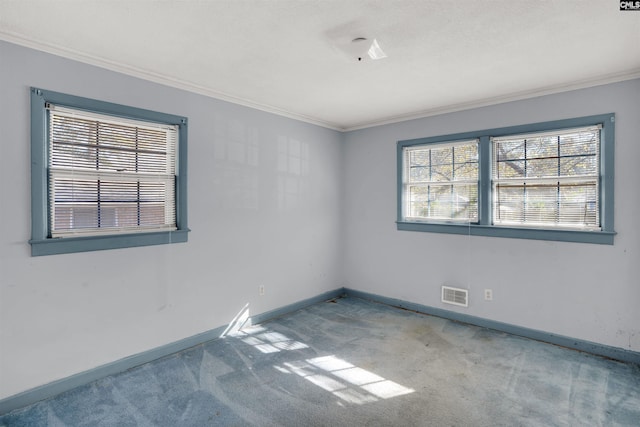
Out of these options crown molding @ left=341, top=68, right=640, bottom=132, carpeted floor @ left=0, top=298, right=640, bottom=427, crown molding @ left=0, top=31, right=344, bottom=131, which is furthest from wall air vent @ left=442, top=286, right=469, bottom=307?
crown molding @ left=0, top=31, right=344, bottom=131

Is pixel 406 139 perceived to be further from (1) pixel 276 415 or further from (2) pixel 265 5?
(1) pixel 276 415

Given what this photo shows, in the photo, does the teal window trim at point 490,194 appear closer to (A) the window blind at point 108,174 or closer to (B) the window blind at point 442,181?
(B) the window blind at point 442,181

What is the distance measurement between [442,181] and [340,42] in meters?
2.41

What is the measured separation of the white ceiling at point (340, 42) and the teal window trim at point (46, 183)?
1.11 ft

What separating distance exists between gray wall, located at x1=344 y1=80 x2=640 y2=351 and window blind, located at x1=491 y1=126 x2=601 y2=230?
183mm

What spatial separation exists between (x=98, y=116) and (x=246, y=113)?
4.82 feet

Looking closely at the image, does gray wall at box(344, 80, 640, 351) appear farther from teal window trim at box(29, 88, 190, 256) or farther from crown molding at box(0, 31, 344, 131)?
teal window trim at box(29, 88, 190, 256)

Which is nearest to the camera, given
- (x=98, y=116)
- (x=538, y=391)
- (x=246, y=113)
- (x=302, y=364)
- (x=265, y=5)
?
(x=265, y=5)

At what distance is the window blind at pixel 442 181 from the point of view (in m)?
3.92

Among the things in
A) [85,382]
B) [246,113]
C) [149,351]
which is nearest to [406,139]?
[246,113]

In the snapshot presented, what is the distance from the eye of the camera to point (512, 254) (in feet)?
11.8

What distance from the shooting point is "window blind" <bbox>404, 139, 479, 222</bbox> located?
→ 3.92 meters

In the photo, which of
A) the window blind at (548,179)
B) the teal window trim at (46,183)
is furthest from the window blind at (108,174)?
the window blind at (548,179)

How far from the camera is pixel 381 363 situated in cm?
296
